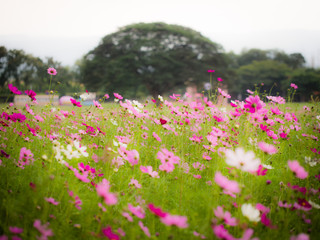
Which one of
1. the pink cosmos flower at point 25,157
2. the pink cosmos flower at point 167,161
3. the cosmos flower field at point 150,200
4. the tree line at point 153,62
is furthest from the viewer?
the tree line at point 153,62

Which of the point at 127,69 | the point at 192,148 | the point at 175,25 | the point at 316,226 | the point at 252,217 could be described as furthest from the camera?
the point at 175,25

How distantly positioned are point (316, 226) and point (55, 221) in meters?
1.28

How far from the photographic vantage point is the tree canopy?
13.1 metres

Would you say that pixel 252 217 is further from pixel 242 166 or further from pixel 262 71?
pixel 262 71

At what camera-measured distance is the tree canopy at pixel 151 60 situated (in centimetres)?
1309

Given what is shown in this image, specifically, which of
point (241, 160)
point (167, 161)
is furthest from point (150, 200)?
point (241, 160)

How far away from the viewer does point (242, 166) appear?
832 millimetres

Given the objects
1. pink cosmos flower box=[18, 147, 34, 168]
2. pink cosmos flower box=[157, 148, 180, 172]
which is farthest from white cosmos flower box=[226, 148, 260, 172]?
pink cosmos flower box=[18, 147, 34, 168]

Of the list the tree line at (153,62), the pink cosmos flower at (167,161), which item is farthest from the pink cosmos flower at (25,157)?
the tree line at (153,62)

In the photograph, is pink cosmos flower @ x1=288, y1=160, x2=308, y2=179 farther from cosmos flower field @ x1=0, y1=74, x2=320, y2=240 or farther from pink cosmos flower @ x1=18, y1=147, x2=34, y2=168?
pink cosmos flower @ x1=18, y1=147, x2=34, y2=168

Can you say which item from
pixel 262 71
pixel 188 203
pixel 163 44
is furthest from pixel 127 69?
pixel 262 71

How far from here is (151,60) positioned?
42.7 ft

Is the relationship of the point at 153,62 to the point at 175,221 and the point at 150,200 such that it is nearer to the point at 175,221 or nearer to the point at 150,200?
the point at 150,200

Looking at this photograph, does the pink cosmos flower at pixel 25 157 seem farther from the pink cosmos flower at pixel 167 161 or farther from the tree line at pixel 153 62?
the tree line at pixel 153 62
